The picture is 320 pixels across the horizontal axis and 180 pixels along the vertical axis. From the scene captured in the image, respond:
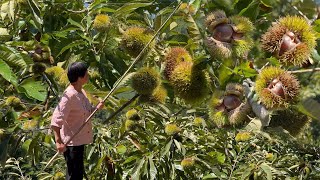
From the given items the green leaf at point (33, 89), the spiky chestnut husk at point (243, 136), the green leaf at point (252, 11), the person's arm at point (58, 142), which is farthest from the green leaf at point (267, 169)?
the green leaf at point (252, 11)

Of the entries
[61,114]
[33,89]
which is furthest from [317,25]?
[33,89]

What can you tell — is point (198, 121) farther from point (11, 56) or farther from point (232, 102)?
point (232, 102)

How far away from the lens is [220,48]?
1.27 m

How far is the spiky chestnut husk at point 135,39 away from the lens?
164cm

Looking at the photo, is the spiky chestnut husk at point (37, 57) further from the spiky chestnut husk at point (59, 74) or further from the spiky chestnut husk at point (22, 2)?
the spiky chestnut husk at point (22, 2)

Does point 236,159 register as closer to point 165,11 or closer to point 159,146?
point 159,146

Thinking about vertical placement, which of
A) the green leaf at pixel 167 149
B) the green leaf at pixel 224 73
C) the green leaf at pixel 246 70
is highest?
the green leaf at pixel 246 70

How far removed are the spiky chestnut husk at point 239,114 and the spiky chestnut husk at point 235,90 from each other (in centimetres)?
3

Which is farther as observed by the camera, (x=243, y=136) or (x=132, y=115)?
(x=243, y=136)

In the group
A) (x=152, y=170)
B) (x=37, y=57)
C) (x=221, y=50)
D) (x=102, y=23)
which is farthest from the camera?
(x=152, y=170)

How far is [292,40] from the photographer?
47.4 inches

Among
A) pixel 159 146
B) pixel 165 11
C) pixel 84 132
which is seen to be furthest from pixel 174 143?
pixel 165 11

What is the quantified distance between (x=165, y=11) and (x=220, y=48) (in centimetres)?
39

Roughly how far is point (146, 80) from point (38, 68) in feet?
2.84
